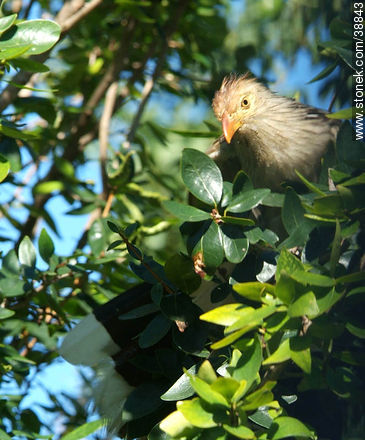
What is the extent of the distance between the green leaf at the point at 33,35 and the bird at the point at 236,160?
0.74 meters

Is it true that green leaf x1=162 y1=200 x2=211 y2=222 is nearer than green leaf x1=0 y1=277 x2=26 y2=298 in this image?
Yes

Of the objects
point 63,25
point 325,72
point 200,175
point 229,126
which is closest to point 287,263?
point 200,175

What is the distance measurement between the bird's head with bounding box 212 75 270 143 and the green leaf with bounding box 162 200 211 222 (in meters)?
0.91

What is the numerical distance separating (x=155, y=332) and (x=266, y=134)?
1.16 meters

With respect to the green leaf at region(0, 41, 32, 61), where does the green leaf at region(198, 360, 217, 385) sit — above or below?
below

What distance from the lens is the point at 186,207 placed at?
1461 millimetres

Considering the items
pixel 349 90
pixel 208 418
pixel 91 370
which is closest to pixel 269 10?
pixel 349 90

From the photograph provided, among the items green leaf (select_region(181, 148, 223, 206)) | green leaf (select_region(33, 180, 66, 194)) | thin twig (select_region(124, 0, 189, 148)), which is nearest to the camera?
green leaf (select_region(181, 148, 223, 206))

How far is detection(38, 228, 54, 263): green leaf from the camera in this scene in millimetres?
2025

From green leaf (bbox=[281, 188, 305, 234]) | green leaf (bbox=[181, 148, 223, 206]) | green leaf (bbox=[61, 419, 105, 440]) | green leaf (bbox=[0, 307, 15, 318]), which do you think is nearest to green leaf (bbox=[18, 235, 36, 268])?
green leaf (bbox=[0, 307, 15, 318])

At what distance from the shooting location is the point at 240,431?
3.57ft

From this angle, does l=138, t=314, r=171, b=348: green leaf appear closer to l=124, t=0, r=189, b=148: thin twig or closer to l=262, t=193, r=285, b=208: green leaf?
l=262, t=193, r=285, b=208: green leaf

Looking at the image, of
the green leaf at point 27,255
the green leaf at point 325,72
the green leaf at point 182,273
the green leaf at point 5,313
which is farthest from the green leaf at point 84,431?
the green leaf at point 325,72

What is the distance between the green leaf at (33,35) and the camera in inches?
67.8
